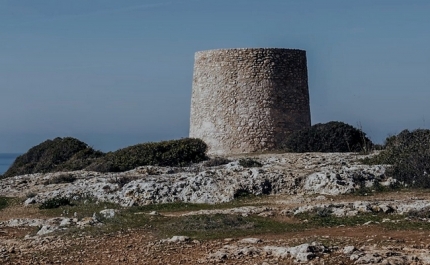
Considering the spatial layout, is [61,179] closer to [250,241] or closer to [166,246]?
[166,246]

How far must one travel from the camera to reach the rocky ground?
11.8 metres

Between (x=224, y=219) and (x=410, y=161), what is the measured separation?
7757mm

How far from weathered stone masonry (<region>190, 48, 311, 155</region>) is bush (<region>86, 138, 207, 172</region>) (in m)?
4.04

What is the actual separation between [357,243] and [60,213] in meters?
9.28

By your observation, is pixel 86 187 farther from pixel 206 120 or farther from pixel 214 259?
pixel 206 120

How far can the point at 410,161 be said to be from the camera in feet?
66.9

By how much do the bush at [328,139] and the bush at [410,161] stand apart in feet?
24.3

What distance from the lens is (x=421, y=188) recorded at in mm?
19406

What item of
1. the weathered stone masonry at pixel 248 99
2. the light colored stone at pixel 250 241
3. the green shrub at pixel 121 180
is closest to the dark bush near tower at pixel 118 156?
the weathered stone masonry at pixel 248 99

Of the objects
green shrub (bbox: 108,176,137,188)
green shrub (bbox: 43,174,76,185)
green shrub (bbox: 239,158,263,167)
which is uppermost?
green shrub (bbox: 239,158,263,167)

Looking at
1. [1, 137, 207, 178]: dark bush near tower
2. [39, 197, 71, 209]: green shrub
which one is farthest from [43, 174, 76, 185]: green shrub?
[39, 197, 71, 209]: green shrub

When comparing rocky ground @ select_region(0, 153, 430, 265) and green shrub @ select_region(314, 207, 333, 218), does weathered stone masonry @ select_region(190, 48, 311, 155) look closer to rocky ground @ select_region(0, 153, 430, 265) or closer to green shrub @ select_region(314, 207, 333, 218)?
rocky ground @ select_region(0, 153, 430, 265)

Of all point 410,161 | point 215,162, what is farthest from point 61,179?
point 410,161

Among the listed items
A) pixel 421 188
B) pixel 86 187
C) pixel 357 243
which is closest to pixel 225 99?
pixel 86 187
